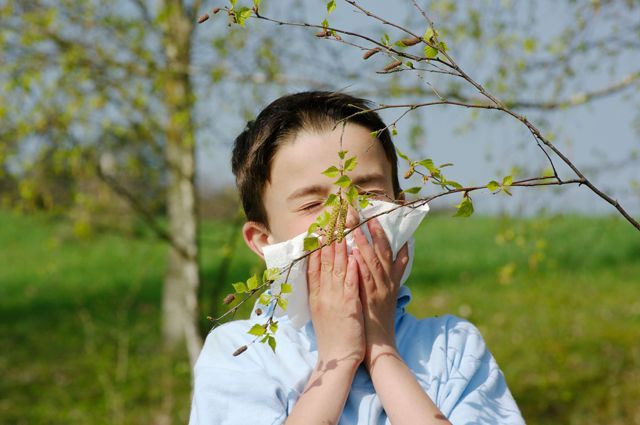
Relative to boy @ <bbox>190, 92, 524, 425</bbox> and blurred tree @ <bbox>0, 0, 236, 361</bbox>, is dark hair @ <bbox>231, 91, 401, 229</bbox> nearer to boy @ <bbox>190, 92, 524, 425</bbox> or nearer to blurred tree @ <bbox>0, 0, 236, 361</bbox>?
boy @ <bbox>190, 92, 524, 425</bbox>

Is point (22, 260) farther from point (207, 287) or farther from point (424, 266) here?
point (424, 266)

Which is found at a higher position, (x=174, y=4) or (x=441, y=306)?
(x=174, y=4)

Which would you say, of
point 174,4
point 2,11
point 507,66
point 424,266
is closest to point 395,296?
point 507,66

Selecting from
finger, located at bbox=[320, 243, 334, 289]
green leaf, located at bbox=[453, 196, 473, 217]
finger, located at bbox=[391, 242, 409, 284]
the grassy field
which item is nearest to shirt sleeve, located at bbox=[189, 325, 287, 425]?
finger, located at bbox=[320, 243, 334, 289]

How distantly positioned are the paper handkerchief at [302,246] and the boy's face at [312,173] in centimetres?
6

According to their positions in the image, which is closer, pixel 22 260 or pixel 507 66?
pixel 507 66

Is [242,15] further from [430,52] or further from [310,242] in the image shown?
[310,242]

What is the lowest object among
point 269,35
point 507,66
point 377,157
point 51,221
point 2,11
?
point 377,157

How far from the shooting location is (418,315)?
32.8ft

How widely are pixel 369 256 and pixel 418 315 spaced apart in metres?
8.26

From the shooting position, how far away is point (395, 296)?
1959 mm

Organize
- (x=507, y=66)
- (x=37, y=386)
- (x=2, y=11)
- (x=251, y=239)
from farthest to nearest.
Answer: (x=37, y=386), (x=2, y=11), (x=507, y=66), (x=251, y=239)

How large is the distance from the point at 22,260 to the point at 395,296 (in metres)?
15.0

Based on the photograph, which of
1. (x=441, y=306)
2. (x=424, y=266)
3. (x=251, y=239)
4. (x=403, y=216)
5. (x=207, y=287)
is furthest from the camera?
(x=424, y=266)
